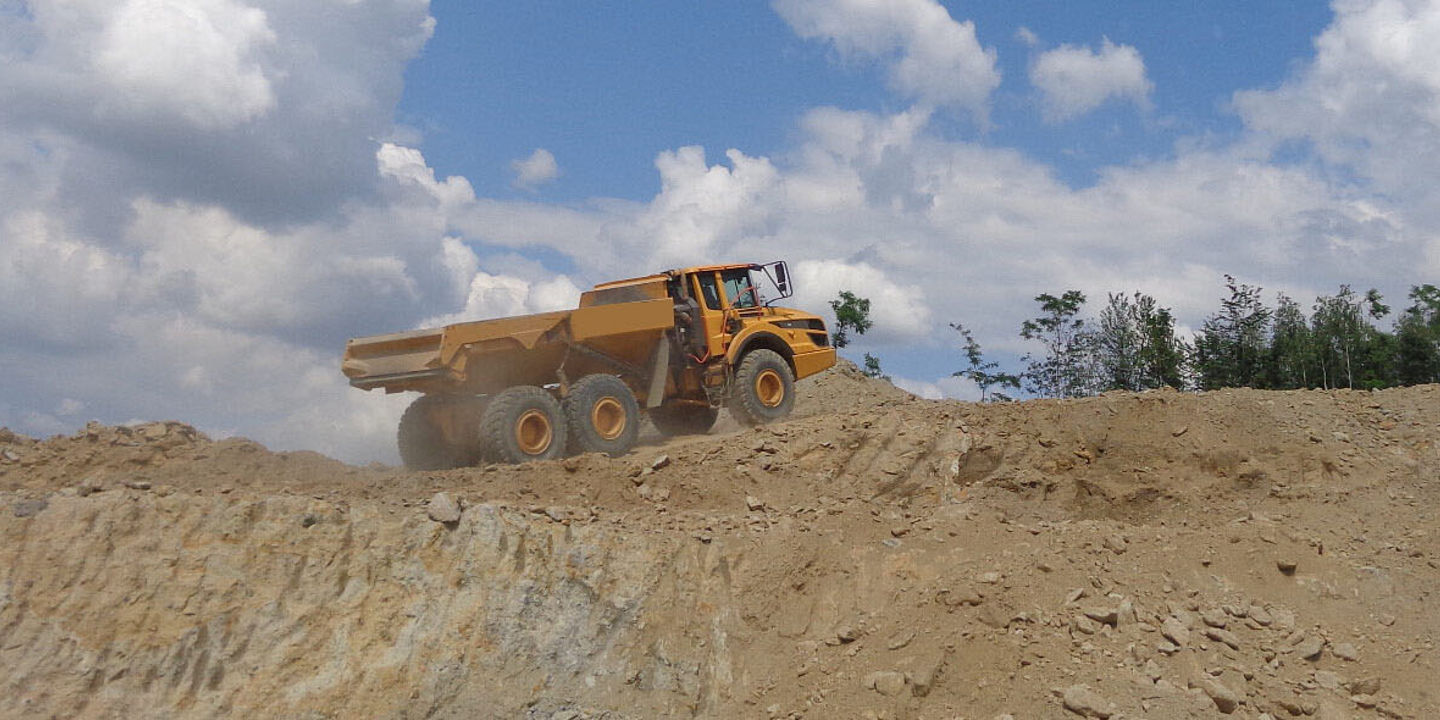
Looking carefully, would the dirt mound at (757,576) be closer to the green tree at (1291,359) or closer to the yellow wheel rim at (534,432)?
the yellow wheel rim at (534,432)

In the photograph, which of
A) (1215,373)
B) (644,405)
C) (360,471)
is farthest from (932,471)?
(1215,373)

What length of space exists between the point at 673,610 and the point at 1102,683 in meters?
3.80

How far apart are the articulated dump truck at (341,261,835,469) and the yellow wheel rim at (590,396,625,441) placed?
0.01 meters

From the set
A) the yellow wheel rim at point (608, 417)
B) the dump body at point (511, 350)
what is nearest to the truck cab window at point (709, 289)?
the dump body at point (511, 350)

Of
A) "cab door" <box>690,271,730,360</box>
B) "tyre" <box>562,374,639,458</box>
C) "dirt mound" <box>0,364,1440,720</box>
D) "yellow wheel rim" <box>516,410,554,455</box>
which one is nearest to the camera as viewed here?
"dirt mound" <box>0,364,1440,720</box>

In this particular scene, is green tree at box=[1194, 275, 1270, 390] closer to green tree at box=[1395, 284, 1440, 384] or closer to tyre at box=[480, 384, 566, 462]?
green tree at box=[1395, 284, 1440, 384]

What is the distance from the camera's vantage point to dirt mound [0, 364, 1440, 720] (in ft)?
25.9

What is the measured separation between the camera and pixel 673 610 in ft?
30.7

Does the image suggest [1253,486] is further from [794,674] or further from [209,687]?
[209,687]

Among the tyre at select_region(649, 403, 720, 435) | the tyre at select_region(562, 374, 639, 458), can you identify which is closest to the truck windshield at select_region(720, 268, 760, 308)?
the tyre at select_region(649, 403, 720, 435)

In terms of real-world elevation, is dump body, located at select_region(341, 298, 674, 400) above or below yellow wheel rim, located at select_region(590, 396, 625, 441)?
above

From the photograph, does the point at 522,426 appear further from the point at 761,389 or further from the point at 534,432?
the point at 761,389

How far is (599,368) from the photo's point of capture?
1313cm

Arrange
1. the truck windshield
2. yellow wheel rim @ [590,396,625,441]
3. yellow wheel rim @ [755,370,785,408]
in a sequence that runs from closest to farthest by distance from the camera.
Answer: yellow wheel rim @ [590,396,625,441]
yellow wheel rim @ [755,370,785,408]
the truck windshield
